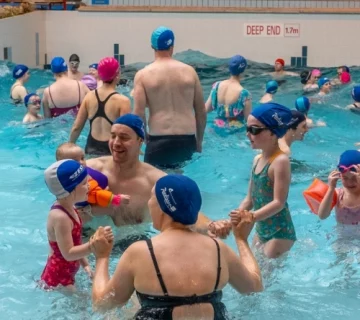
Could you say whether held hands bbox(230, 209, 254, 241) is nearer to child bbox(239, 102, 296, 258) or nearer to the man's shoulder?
child bbox(239, 102, 296, 258)

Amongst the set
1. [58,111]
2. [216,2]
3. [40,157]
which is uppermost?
[216,2]

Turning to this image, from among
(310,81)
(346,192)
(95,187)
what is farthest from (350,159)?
(310,81)

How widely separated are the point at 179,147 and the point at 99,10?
1099 cm

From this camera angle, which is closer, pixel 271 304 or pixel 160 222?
pixel 160 222

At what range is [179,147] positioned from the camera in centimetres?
726

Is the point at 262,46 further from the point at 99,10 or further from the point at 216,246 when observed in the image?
the point at 216,246

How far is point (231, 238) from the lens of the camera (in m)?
6.48

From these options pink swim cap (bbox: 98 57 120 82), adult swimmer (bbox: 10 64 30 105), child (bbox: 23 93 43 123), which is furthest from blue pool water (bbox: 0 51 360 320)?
pink swim cap (bbox: 98 57 120 82)

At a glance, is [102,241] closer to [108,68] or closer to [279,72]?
[108,68]

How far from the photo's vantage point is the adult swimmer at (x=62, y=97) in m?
9.82

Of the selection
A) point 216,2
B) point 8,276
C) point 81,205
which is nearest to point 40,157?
point 8,276

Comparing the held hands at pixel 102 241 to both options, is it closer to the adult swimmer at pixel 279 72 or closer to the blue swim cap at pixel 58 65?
the blue swim cap at pixel 58 65

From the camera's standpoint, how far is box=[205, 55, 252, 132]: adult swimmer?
32.2 feet

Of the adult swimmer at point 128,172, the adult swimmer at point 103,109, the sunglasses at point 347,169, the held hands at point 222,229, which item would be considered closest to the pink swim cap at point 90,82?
the adult swimmer at point 103,109
